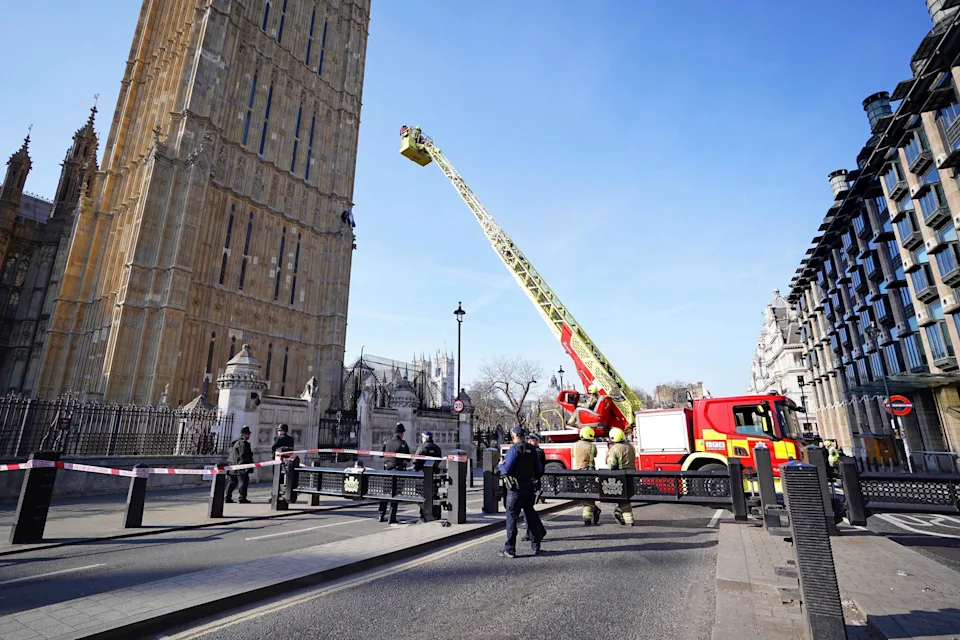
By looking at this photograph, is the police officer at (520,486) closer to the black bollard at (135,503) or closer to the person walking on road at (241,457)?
the black bollard at (135,503)

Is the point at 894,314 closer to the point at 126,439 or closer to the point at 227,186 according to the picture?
the point at 126,439

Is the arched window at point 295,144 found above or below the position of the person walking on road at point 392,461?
above

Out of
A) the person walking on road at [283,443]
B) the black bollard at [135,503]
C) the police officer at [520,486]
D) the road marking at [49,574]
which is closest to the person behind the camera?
the road marking at [49,574]

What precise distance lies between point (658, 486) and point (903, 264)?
30.8m

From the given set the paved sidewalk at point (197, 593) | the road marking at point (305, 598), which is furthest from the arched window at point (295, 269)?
the road marking at point (305, 598)

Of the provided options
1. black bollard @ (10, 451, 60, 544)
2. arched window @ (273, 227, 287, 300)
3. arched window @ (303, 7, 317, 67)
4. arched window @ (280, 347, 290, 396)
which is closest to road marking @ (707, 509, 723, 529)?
black bollard @ (10, 451, 60, 544)

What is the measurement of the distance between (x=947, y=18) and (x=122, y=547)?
118 ft

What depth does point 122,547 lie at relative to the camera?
6805 millimetres

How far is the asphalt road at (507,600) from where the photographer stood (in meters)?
3.66

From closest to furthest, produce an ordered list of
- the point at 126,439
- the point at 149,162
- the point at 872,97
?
the point at 126,439
the point at 149,162
the point at 872,97

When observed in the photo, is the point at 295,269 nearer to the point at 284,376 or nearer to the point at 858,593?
the point at 284,376

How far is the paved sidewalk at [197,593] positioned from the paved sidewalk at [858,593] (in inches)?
151

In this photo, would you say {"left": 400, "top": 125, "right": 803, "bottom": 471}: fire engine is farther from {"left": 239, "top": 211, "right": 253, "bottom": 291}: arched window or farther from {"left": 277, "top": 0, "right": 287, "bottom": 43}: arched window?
{"left": 277, "top": 0, "right": 287, "bottom": 43}: arched window

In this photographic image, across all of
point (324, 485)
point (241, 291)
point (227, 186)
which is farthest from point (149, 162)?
point (324, 485)
